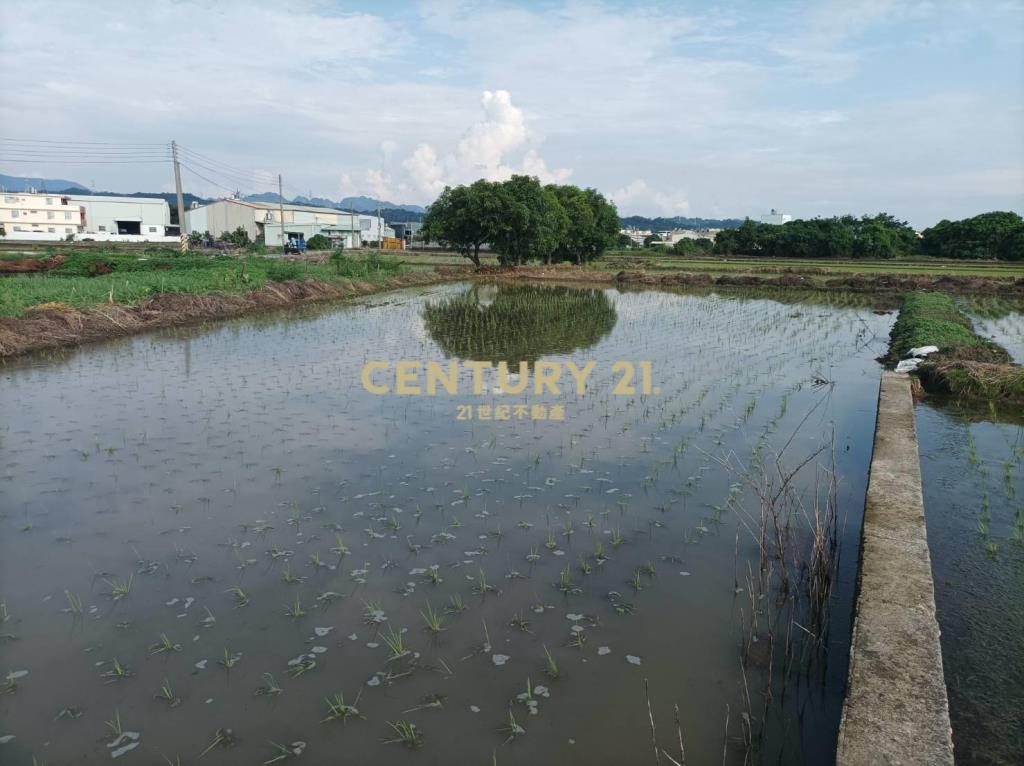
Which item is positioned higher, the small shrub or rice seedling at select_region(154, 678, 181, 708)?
the small shrub

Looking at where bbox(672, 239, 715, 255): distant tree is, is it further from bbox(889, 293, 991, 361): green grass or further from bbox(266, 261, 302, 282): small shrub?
bbox(889, 293, 991, 361): green grass

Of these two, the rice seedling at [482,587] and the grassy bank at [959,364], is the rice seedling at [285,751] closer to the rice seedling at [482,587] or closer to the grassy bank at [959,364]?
the rice seedling at [482,587]

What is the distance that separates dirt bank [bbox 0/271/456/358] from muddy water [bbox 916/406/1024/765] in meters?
14.0

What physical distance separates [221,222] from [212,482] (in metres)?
72.6

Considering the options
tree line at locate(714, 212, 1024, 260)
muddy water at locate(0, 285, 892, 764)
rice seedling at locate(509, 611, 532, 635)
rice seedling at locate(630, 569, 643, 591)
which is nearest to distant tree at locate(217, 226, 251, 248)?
tree line at locate(714, 212, 1024, 260)

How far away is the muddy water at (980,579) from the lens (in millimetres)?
3314

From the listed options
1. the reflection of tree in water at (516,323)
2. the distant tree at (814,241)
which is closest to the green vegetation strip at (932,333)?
the reflection of tree in water at (516,323)

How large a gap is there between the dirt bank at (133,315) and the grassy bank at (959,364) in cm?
1570

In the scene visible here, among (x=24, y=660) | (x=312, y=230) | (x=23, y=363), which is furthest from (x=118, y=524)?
(x=312, y=230)

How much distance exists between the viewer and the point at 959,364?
10508mm

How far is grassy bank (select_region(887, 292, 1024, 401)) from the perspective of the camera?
389 inches

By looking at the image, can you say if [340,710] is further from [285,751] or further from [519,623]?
[519,623]

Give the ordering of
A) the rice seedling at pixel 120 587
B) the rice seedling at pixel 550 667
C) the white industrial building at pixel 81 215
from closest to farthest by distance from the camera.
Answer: the rice seedling at pixel 550 667 < the rice seedling at pixel 120 587 < the white industrial building at pixel 81 215

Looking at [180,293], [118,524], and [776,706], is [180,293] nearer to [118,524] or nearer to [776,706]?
[118,524]
